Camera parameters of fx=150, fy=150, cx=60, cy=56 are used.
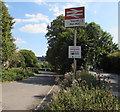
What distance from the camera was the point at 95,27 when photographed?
3794cm

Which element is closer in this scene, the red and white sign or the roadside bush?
the roadside bush

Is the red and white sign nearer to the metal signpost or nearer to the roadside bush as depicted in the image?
the metal signpost

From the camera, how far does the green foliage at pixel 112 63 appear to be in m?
24.4

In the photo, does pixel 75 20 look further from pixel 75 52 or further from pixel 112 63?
pixel 112 63

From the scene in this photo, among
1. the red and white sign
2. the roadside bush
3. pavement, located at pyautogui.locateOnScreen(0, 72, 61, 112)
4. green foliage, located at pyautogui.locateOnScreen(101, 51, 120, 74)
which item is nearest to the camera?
the roadside bush

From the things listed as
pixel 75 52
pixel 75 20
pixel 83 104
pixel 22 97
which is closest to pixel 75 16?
pixel 75 20

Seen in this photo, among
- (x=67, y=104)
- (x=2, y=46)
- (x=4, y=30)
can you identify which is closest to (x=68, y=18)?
(x=67, y=104)

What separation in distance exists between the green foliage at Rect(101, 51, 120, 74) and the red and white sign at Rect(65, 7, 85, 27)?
18.6 metres

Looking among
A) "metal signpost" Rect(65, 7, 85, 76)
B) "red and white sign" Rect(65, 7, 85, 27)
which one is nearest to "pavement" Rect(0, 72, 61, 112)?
"metal signpost" Rect(65, 7, 85, 76)

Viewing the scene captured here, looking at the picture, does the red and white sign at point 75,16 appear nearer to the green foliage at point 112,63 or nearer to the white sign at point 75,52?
the white sign at point 75,52

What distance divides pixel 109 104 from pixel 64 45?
11125 millimetres

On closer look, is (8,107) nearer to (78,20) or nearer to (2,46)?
(78,20)

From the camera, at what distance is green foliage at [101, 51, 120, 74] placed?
2438cm

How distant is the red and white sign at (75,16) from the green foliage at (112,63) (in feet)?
60.9
